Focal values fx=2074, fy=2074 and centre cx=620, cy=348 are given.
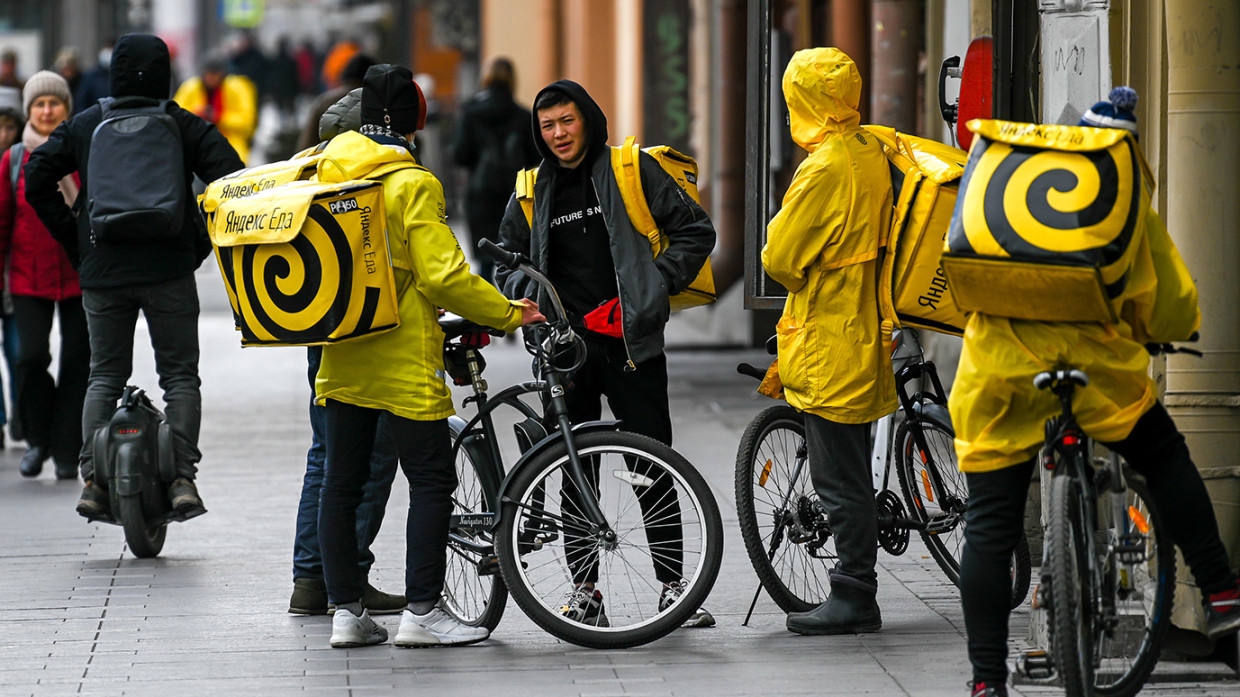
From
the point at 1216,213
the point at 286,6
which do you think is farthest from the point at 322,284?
the point at 286,6

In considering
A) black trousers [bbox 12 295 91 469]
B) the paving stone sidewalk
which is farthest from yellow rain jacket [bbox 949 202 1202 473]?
black trousers [bbox 12 295 91 469]

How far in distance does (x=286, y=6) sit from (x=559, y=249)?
194 feet

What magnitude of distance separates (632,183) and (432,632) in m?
1.47

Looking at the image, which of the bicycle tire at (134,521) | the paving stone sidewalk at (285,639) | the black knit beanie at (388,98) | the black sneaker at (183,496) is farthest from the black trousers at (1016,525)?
the bicycle tire at (134,521)

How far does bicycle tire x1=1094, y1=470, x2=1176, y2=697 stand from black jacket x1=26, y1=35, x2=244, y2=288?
3.91 m

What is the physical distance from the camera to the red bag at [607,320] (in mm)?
6277

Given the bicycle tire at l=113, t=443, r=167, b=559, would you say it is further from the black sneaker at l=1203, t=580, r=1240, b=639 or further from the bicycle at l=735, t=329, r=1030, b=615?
the black sneaker at l=1203, t=580, r=1240, b=639

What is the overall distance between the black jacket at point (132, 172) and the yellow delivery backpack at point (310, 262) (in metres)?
1.99

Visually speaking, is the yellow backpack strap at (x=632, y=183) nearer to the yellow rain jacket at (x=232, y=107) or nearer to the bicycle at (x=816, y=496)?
the bicycle at (x=816, y=496)

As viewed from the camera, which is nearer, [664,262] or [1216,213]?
[1216,213]

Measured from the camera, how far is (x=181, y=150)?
7781 millimetres

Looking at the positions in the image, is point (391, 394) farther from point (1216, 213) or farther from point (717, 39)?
point (717, 39)

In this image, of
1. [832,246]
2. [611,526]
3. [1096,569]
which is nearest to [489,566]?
[611,526]

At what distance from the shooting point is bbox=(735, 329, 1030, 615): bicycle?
6.44 metres
